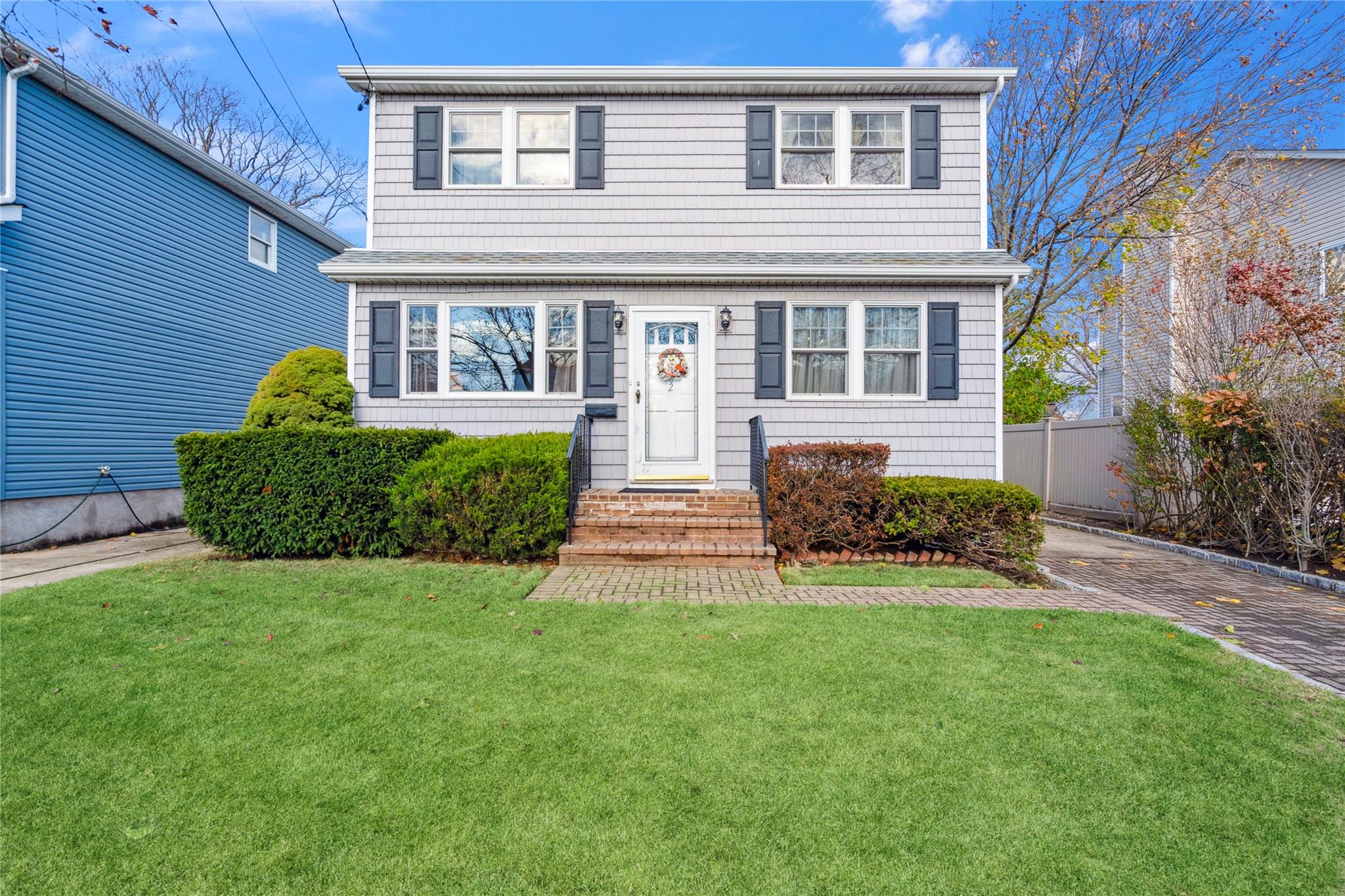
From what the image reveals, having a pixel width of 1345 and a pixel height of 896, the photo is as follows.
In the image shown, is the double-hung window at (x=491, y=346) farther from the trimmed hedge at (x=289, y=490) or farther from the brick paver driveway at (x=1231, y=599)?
the brick paver driveway at (x=1231, y=599)

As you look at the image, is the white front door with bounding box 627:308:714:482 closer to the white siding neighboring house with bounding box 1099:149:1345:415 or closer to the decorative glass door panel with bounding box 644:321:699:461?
the decorative glass door panel with bounding box 644:321:699:461

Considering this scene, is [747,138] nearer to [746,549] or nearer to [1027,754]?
[746,549]

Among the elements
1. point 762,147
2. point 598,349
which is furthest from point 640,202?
point 598,349

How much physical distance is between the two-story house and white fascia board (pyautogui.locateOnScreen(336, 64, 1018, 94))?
0.09 feet

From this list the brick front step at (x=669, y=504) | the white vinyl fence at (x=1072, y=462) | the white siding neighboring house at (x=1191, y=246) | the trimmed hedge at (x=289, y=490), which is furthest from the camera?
the white vinyl fence at (x=1072, y=462)

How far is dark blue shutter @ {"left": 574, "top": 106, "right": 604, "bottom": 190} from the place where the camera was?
27.7ft

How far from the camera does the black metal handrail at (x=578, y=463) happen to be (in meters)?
6.59

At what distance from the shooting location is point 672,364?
322 inches

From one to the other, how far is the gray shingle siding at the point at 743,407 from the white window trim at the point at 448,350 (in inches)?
2.8

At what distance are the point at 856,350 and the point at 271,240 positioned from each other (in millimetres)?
11584

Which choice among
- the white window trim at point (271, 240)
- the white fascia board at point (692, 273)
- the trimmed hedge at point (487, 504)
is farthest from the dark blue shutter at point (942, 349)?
the white window trim at point (271, 240)

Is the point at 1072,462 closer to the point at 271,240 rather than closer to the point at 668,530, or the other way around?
the point at 668,530

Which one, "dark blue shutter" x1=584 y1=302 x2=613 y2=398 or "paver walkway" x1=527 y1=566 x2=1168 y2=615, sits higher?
"dark blue shutter" x1=584 y1=302 x2=613 y2=398

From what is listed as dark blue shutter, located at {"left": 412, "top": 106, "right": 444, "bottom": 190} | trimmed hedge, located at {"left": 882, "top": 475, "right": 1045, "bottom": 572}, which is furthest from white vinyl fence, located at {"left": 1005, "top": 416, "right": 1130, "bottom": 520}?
dark blue shutter, located at {"left": 412, "top": 106, "right": 444, "bottom": 190}
